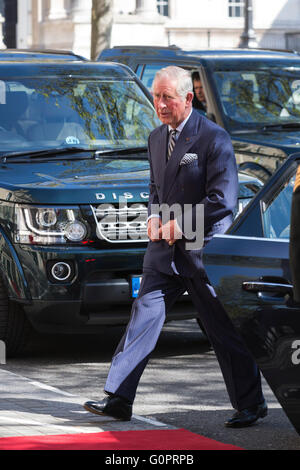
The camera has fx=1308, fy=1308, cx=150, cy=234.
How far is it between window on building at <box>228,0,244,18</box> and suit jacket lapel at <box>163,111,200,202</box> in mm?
52068

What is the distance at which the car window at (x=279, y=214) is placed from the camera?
20.4 ft

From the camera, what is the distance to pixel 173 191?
22.6 feet

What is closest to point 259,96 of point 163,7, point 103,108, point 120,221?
point 103,108

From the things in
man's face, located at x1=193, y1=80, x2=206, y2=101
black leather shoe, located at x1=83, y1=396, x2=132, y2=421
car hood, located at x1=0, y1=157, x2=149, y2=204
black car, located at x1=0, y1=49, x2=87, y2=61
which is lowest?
black leather shoe, located at x1=83, y1=396, x2=132, y2=421

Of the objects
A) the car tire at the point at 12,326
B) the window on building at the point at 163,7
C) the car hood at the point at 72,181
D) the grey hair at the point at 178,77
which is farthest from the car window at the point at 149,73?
the window on building at the point at 163,7

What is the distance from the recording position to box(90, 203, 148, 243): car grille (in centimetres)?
859

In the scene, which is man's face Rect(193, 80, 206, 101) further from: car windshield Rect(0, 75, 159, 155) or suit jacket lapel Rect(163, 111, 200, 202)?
suit jacket lapel Rect(163, 111, 200, 202)

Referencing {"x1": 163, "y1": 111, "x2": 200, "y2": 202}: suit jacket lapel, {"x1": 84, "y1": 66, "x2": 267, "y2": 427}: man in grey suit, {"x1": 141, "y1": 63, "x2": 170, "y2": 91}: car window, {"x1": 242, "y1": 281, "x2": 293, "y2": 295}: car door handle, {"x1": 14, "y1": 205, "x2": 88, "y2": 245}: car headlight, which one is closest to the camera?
{"x1": 242, "y1": 281, "x2": 293, "y2": 295}: car door handle

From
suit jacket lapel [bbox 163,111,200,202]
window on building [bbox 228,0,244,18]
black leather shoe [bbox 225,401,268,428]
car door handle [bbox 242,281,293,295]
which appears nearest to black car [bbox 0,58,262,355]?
suit jacket lapel [bbox 163,111,200,202]

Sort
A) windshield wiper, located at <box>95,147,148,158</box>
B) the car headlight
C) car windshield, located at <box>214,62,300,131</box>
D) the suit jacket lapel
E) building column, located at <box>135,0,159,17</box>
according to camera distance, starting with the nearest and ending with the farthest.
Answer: the suit jacket lapel
the car headlight
windshield wiper, located at <box>95,147,148,158</box>
car windshield, located at <box>214,62,300,131</box>
building column, located at <box>135,0,159,17</box>

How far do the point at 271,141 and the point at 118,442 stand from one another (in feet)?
20.7

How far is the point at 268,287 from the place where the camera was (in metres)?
5.93

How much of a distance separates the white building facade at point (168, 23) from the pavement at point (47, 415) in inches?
1721
